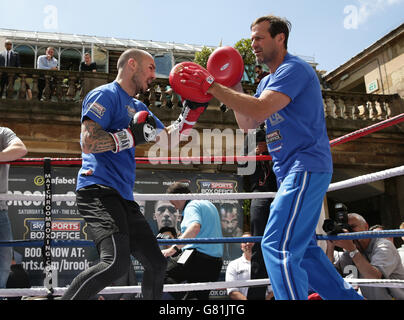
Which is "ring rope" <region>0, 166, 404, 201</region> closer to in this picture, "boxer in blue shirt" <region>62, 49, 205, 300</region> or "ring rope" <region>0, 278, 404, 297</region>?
"boxer in blue shirt" <region>62, 49, 205, 300</region>

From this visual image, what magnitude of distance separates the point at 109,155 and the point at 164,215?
16.9ft

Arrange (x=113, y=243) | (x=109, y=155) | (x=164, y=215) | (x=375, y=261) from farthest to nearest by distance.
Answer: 1. (x=164, y=215)
2. (x=375, y=261)
3. (x=109, y=155)
4. (x=113, y=243)

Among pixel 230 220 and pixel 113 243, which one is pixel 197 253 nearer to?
pixel 113 243

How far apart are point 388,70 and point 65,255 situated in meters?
10.4

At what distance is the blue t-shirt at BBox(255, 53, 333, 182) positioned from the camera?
77.0 inches

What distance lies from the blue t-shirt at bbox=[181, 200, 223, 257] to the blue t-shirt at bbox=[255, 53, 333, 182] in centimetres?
167

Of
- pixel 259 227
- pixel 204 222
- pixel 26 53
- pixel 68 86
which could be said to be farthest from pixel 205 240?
pixel 26 53

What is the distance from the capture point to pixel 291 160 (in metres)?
1.98

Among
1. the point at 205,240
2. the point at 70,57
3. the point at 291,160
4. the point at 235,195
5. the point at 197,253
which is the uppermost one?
the point at 70,57

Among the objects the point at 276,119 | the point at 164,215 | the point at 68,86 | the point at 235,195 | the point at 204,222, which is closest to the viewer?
the point at 276,119

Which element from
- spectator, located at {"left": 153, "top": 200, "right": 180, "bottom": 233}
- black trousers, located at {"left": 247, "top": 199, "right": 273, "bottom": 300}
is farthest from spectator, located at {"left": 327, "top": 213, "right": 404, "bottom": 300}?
spectator, located at {"left": 153, "top": 200, "right": 180, "bottom": 233}

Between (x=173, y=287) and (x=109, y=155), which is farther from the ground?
(x=109, y=155)

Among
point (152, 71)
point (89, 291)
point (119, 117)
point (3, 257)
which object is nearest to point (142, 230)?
point (89, 291)
